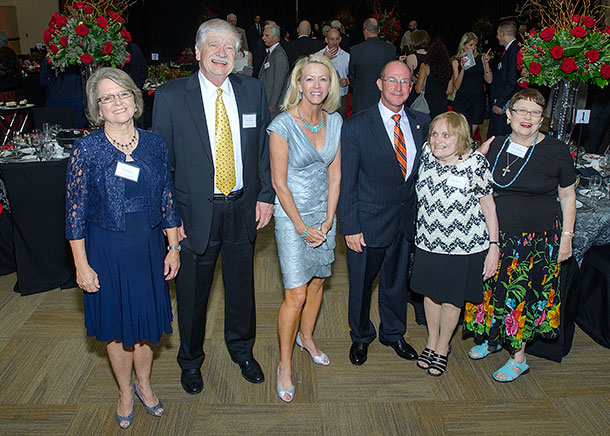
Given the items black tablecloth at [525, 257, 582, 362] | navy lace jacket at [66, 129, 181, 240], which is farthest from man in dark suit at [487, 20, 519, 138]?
navy lace jacket at [66, 129, 181, 240]

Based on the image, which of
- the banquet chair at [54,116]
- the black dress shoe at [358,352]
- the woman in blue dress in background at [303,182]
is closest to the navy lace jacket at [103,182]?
the woman in blue dress in background at [303,182]

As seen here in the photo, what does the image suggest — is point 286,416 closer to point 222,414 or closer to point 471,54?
point 222,414

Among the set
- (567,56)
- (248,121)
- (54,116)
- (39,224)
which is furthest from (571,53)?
(54,116)

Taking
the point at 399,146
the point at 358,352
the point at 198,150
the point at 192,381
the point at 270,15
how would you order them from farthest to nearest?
the point at 270,15
the point at 358,352
the point at 192,381
the point at 399,146
the point at 198,150

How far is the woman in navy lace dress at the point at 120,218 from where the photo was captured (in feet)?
6.72

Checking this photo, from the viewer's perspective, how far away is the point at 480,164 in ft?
8.07

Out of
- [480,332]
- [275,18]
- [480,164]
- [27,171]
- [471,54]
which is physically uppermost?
[275,18]

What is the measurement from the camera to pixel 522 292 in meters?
2.62

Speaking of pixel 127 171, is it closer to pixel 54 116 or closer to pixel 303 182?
pixel 303 182

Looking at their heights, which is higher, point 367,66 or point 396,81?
point 367,66

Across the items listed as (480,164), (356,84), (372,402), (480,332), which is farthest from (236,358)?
(356,84)

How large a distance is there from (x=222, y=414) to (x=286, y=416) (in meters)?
0.31

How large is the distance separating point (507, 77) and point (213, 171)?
15.1 ft

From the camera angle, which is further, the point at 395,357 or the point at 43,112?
the point at 43,112
